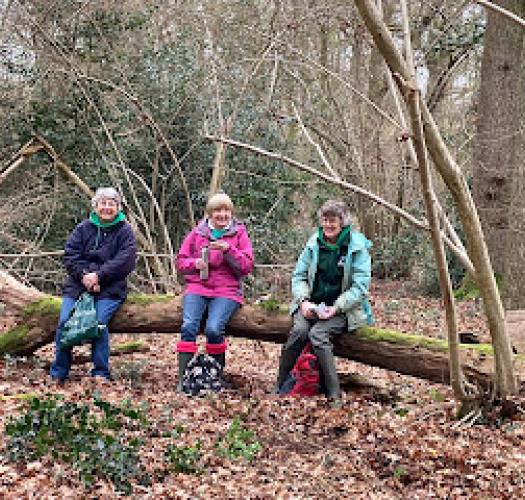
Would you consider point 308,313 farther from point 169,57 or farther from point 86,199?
point 169,57

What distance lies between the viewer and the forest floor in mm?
4617

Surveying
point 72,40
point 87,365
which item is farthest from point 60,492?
point 72,40

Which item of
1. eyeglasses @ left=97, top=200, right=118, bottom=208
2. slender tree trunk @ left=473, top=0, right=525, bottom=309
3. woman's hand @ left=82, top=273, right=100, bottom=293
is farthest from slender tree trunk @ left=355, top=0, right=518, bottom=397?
slender tree trunk @ left=473, top=0, right=525, bottom=309

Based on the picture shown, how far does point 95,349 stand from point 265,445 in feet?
7.09

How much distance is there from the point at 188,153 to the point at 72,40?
260cm

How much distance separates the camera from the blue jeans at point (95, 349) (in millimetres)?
7012

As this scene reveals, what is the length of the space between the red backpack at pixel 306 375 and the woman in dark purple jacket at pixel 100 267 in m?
1.72

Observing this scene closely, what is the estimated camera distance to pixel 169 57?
13320 millimetres

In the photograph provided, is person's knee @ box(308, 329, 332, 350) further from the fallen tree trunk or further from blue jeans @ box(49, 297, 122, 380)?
blue jeans @ box(49, 297, 122, 380)

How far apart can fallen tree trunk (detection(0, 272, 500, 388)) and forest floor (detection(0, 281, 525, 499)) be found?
29cm

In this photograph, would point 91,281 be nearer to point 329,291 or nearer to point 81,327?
point 81,327

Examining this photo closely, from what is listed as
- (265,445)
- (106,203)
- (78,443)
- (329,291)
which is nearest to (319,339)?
(329,291)

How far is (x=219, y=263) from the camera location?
23.2 feet

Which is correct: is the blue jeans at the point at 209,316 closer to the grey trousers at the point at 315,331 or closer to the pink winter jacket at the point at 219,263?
the pink winter jacket at the point at 219,263
